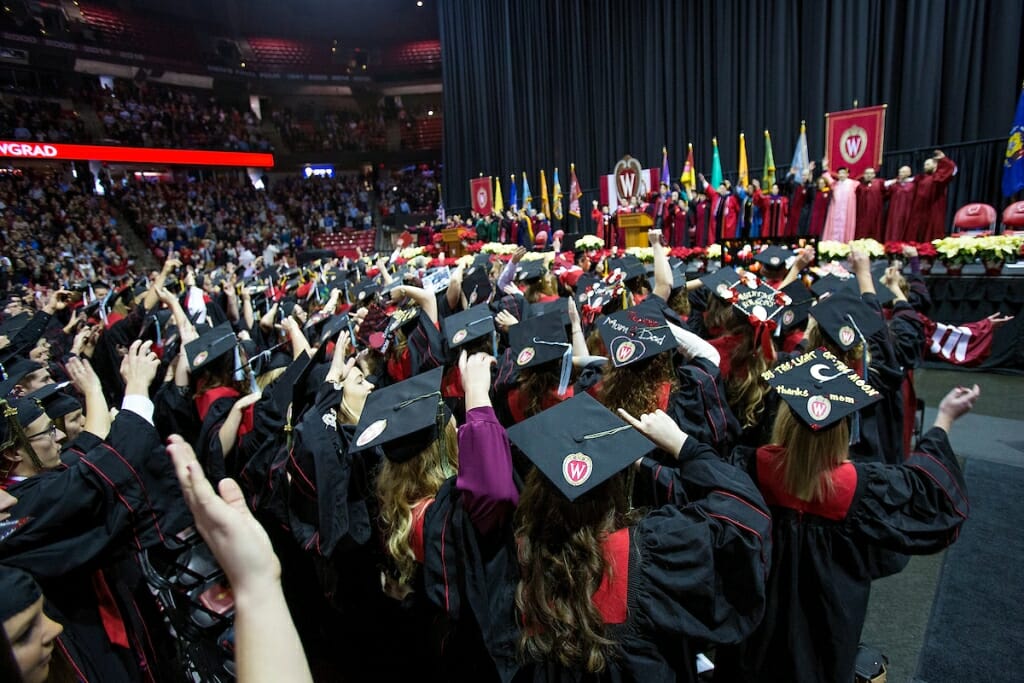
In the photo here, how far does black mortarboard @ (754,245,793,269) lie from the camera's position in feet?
13.7

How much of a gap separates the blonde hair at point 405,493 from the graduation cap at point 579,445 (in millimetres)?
395

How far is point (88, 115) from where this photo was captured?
878 inches

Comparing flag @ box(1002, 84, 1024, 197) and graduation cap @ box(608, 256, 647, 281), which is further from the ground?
flag @ box(1002, 84, 1024, 197)

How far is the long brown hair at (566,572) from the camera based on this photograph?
123cm

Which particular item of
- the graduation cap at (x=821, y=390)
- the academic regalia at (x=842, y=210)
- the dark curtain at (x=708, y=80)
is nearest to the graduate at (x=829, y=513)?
the graduation cap at (x=821, y=390)

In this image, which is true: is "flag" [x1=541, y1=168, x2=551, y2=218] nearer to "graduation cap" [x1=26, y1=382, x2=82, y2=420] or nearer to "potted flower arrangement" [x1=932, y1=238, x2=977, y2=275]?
"potted flower arrangement" [x1=932, y1=238, x2=977, y2=275]

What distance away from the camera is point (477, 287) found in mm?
4848

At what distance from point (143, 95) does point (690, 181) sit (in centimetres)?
2627

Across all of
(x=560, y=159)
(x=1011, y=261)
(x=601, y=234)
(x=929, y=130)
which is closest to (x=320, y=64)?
(x=560, y=159)

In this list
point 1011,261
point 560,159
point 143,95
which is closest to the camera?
point 1011,261

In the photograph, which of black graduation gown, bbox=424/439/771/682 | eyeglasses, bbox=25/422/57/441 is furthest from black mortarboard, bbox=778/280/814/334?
eyeglasses, bbox=25/422/57/441

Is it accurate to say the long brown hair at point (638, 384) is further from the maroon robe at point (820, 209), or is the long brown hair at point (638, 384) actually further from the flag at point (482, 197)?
the flag at point (482, 197)

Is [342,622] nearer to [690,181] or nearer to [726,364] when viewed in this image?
[726,364]

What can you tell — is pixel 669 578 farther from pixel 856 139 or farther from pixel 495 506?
pixel 856 139
